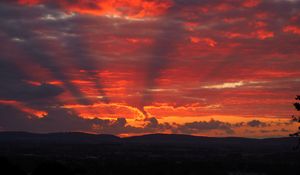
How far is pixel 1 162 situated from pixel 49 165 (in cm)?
447

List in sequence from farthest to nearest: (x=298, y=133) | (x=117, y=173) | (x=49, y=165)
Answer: (x=117, y=173) → (x=298, y=133) → (x=49, y=165)

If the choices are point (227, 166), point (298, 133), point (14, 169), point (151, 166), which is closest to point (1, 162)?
point (14, 169)

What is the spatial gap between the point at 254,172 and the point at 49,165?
110731 mm

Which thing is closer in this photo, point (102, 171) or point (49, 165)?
point (49, 165)

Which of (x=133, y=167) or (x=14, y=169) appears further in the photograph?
(x=133, y=167)

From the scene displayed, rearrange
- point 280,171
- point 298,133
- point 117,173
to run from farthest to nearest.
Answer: point 280,171, point 117,173, point 298,133

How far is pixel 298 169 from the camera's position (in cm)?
13600

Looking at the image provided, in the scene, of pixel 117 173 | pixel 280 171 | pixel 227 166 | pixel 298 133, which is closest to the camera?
pixel 298 133

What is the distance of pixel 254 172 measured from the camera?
463 ft

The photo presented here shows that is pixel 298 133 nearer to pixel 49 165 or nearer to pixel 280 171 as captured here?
pixel 49 165

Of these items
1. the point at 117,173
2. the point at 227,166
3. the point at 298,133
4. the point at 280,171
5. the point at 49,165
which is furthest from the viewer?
the point at 227,166

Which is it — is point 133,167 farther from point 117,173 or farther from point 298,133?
point 298,133

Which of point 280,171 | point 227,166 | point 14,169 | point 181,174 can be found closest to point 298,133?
point 14,169

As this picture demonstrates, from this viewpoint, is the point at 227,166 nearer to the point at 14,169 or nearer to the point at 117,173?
the point at 117,173
